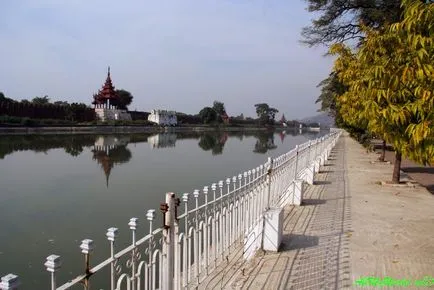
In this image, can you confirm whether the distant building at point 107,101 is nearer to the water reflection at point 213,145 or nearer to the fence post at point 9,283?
the water reflection at point 213,145

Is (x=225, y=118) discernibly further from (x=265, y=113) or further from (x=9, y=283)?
(x=9, y=283)

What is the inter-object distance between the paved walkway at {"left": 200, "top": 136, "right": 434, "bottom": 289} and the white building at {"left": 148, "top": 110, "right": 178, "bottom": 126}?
243 feet

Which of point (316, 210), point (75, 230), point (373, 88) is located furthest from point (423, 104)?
point (75, 230)

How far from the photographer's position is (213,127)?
90.6m

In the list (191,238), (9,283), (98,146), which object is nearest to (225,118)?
(98,146)

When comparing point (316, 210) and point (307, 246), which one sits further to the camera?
point (316, 210)

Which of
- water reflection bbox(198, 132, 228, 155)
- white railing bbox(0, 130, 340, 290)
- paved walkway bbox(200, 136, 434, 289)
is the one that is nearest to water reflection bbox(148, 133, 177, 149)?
water reflection bbox(198, 132, 228, 155)

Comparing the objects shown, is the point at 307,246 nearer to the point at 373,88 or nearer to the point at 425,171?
the point at 373,88

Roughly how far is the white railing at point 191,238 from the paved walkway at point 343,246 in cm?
30

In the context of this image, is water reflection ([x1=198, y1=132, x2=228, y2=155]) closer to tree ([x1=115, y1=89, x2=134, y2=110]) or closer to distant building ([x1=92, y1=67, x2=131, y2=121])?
distant building ([x1=92, y1=67, x2=131, y2=121])

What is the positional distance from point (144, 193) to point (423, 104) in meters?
9.39

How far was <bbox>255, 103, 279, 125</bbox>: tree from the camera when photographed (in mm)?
113562

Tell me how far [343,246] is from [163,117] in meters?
79.6

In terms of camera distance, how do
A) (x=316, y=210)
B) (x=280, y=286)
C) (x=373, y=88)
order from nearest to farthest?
(x=280, y=286) → (x=373, y=88) → (x=316, y=210)
